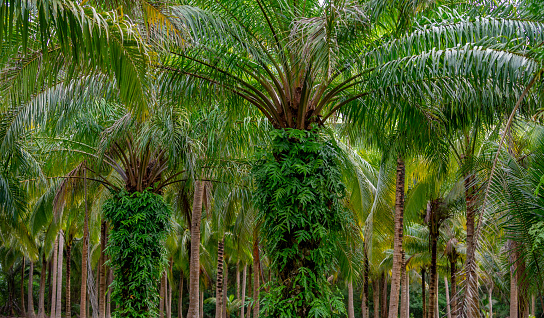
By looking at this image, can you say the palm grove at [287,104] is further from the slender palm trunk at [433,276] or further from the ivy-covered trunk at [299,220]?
the slender palm trunk at [433,276]

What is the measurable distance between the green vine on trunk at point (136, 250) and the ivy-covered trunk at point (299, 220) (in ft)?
13.2

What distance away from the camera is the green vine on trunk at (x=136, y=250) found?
32.9ft

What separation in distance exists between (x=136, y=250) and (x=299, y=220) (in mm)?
4802

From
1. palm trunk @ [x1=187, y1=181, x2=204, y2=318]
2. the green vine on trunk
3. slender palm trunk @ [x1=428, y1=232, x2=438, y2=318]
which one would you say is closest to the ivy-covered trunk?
the green vine on trunk

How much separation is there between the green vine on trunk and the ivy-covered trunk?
13.2 feet

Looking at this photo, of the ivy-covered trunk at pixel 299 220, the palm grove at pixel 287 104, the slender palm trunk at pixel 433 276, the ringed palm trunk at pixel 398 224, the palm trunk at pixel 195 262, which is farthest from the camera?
the slender palm trunk at pixel 433 276

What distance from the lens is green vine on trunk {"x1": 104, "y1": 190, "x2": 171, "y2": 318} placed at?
10039 millimetres

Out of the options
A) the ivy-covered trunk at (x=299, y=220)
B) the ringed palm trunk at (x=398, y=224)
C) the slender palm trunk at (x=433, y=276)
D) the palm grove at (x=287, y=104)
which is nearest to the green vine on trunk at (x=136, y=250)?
the palm grove at (x=287, y=104)

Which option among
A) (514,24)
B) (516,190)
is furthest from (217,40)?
(516,190)

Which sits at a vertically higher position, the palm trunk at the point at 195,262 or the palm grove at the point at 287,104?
the palm grove at the point at 287,104

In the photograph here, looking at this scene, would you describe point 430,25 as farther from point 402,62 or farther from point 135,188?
point 135,188

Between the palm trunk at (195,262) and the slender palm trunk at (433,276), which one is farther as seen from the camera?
the slender palm trunk at (433,276)

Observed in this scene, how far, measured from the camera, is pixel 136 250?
10.1m

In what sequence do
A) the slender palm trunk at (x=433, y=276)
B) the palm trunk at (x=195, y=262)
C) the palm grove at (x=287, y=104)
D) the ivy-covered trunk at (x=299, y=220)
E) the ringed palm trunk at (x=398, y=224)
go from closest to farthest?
1. the palm grove at (x=287, y=104)
2. the ivy-covered trunk at (x=299, y=220)
3. the ringed palm trunk at (x=398, y=224)
4. the palm trunk at (x=195, y=262)
5. the slender palm trunk at (x=433, y=276)
